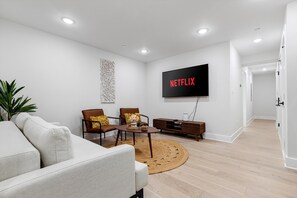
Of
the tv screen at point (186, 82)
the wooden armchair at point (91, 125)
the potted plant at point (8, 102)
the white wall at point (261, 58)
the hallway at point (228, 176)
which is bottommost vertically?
the hallway at point (228, 176)

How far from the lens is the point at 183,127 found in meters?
3.86

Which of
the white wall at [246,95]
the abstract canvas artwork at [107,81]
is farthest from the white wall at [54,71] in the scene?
the white wall at [246,95]

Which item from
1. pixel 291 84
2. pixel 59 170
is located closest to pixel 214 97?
pixel 291 84

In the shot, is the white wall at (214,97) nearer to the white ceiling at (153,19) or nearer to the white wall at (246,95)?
the white ceiling at (153,19)

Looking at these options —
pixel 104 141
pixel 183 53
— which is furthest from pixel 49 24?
pixel 183 53

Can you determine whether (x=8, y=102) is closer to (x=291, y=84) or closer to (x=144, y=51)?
(x=144, y=51)

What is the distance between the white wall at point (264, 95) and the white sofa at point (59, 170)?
8586mm

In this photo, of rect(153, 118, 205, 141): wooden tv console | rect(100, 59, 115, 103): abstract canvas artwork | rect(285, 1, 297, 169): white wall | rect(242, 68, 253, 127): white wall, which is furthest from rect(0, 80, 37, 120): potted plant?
rect(242, 68, 253, 127): white wall

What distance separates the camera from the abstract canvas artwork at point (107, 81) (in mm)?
3992

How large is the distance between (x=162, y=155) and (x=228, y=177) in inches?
44.2

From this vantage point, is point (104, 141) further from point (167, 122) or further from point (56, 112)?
point (167, 122)

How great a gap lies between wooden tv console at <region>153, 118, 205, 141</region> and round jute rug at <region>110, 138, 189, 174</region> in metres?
0.55

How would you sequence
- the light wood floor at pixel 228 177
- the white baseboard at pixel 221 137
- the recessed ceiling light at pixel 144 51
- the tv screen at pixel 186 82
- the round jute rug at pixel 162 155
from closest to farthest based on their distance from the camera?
1. the light wood floor at pixel 228 177
2. the round jute rug at pixel 162 155
3. the white baseboard at pixel 221 137
4. the tv screen at pixel 186 82
5. the recessed ceiling light at pixel 144 51

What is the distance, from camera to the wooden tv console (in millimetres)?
3611
